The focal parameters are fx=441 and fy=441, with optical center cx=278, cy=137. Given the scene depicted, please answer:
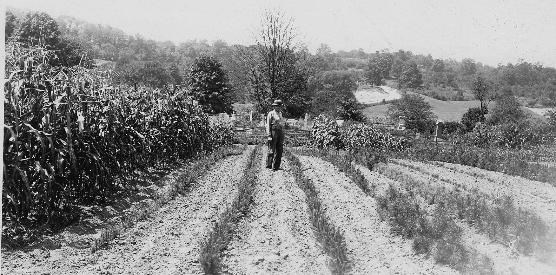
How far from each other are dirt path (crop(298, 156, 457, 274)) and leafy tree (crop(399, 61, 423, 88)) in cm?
8096

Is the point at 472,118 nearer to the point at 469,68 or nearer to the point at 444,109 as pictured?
the point at 444,109

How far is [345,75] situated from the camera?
95.4m

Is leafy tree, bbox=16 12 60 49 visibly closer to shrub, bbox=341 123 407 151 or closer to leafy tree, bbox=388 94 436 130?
shrub, bbox=341 123 407 151

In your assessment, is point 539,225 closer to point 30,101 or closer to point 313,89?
point 30,101

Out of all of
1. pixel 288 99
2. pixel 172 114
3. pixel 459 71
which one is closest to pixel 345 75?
pixel 459 71

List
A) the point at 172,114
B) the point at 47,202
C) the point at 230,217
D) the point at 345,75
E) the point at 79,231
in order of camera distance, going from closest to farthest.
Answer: the point at 47,202 → the point at 79,231 → the point at 230,217 → the point at 172,114 → the point at 345,75

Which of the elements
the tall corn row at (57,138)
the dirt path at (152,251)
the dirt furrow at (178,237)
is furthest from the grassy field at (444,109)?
the dirt path at (152,251)

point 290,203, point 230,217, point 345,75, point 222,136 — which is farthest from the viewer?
point 345,75

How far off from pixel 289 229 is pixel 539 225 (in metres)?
3.53

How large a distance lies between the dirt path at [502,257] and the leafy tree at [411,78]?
277 ft

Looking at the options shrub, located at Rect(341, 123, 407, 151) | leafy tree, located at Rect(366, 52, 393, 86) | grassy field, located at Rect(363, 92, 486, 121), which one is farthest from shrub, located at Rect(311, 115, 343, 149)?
leafy tree, located at Rect(366, 52, 393, 86)

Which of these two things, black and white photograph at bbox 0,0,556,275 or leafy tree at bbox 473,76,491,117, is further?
leafy tree at bbox 473,76,491,117

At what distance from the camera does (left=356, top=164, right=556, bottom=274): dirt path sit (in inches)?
203

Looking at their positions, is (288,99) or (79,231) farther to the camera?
(288,99)
